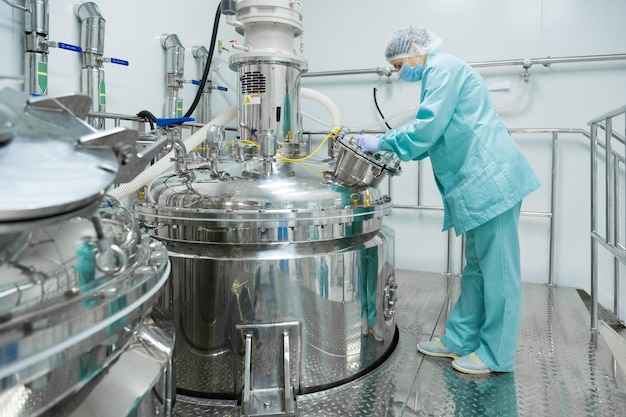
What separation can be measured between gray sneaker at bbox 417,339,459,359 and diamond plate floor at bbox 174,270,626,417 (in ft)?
0.08

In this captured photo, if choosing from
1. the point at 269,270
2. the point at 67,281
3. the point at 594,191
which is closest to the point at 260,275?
the point at 269,270

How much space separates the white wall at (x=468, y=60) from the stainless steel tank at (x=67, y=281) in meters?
1.40

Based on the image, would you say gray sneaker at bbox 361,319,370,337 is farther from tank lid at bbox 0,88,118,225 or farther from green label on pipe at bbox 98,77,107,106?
green label on pipe at bbox 98,77,107,106

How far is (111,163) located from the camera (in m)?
0.54

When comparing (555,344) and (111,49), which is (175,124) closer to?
(111,49)

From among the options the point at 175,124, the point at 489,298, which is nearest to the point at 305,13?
the point at 175,124

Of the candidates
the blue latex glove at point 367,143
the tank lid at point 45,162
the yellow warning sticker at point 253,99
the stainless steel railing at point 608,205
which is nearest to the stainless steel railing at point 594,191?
the stainless steel railing at point 608,205

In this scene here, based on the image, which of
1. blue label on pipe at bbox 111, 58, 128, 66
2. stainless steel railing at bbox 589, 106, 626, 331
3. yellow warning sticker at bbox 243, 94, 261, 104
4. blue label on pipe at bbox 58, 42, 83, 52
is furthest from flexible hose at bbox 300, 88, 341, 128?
stainless steel railing at bbox 589, 106, 626, 331

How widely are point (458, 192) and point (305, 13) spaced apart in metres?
1.89

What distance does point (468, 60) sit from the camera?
97.8 inches

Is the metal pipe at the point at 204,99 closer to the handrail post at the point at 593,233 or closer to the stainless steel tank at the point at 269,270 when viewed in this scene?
the stainless steel tank at the point at 269,270

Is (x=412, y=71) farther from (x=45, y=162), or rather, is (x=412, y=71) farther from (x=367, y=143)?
(x=45, y=162)

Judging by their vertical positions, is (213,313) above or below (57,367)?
below

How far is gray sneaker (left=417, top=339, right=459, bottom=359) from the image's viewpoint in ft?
5.01
